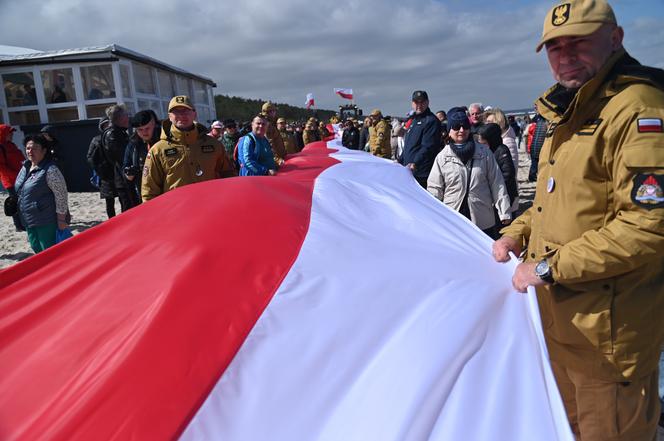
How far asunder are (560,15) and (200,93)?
20709 millimetres

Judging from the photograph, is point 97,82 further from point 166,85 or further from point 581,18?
point 581,18

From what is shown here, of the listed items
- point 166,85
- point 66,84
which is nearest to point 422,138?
point 66,84

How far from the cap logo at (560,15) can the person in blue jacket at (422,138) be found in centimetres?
377

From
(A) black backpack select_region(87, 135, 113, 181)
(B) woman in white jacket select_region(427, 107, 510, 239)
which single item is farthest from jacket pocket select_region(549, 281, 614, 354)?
(A) black backpack select_region(87, 135, 113, 181)

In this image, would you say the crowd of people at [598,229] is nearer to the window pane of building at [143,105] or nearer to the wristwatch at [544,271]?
the wristwatch at [544,271]

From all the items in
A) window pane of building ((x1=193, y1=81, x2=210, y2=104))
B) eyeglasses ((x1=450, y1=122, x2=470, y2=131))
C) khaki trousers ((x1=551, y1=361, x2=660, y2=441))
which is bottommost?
khaki trousers ((x1=551, y1=361, x2=660, y2=441))

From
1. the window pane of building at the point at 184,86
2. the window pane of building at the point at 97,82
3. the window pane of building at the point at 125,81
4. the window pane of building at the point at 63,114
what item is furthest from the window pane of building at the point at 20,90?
the window pane of building at the point at 184,86

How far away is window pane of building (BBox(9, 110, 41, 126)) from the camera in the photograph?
13352 mm

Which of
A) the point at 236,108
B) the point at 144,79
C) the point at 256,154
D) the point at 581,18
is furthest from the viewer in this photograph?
the point at 236,108

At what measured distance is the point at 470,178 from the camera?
→ 3.88 m

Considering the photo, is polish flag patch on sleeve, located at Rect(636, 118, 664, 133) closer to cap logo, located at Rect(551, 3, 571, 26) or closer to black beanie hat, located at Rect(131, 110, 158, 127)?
cap logo, located at Rect(551, 3, 571, 26)

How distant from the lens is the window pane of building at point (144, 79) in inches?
563

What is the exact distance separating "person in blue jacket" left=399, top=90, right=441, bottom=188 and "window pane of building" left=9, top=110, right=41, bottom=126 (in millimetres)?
12250

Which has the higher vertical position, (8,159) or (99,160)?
(8,159)
